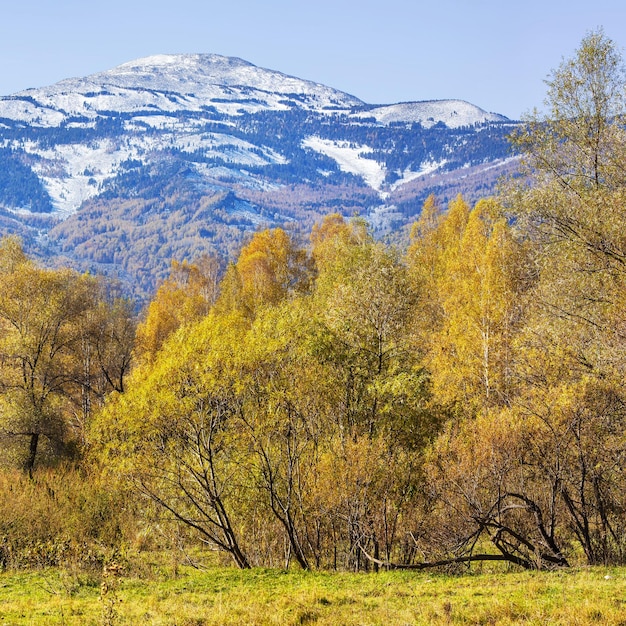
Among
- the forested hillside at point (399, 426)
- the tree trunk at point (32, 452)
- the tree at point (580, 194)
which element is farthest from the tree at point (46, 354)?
the tree at point (580, 194)

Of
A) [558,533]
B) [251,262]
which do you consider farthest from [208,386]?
[251,262]

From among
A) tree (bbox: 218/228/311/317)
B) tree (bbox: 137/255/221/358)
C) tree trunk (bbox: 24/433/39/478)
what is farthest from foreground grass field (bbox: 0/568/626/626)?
tree (bbox: 218/228/311/317)

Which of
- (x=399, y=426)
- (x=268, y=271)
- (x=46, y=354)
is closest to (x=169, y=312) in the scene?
(x=268, y=271)

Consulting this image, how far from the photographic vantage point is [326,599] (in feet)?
53.9

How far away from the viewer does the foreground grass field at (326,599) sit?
13766 mm

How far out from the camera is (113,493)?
30.6m

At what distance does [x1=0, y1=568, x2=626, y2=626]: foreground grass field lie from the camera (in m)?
13.8

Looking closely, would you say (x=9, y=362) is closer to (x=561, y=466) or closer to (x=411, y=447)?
(x=411, y=447)

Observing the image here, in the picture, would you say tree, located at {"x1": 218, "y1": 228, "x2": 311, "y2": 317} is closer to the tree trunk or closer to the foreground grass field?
the tree trunk

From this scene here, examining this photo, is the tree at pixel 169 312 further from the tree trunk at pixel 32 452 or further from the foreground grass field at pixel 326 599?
the foreground grass field at pixel 326 599

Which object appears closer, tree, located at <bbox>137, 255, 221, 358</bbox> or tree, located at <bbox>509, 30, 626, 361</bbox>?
tree, located at <bbox>509, 30, 626, 361</bbox>

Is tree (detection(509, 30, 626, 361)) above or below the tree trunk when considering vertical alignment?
above

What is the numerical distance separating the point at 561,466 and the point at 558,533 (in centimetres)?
356

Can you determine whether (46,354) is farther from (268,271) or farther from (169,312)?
(268,271)
